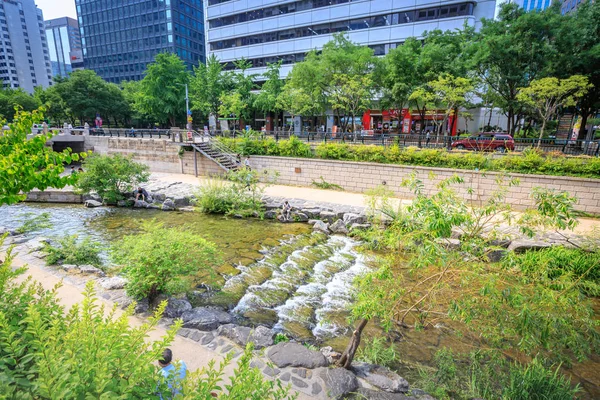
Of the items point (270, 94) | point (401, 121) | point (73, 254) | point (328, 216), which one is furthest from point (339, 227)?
point (401, 121)

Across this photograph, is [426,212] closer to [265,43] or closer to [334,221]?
[334,221]

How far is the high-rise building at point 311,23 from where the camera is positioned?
31219mm

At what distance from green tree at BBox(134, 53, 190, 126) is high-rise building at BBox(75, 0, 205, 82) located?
3651 cm

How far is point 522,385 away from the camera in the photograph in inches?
176

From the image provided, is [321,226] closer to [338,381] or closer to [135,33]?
[338,381]

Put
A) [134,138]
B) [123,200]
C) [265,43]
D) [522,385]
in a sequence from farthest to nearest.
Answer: [265,43] → [134,138] → [123,200] → [522,385]

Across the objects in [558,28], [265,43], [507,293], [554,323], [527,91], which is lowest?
[554,323]

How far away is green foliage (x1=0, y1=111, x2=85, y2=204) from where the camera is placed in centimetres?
461

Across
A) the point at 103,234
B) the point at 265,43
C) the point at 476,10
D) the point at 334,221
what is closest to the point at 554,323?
the point at 334,221

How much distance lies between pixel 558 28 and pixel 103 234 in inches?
1103

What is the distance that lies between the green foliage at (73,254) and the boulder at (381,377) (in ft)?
25.2

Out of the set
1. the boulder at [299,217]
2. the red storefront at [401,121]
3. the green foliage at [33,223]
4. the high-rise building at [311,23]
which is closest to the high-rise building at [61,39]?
the high-rise building at [311,23]

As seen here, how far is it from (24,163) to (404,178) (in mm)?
10895

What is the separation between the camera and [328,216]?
44.0ft
